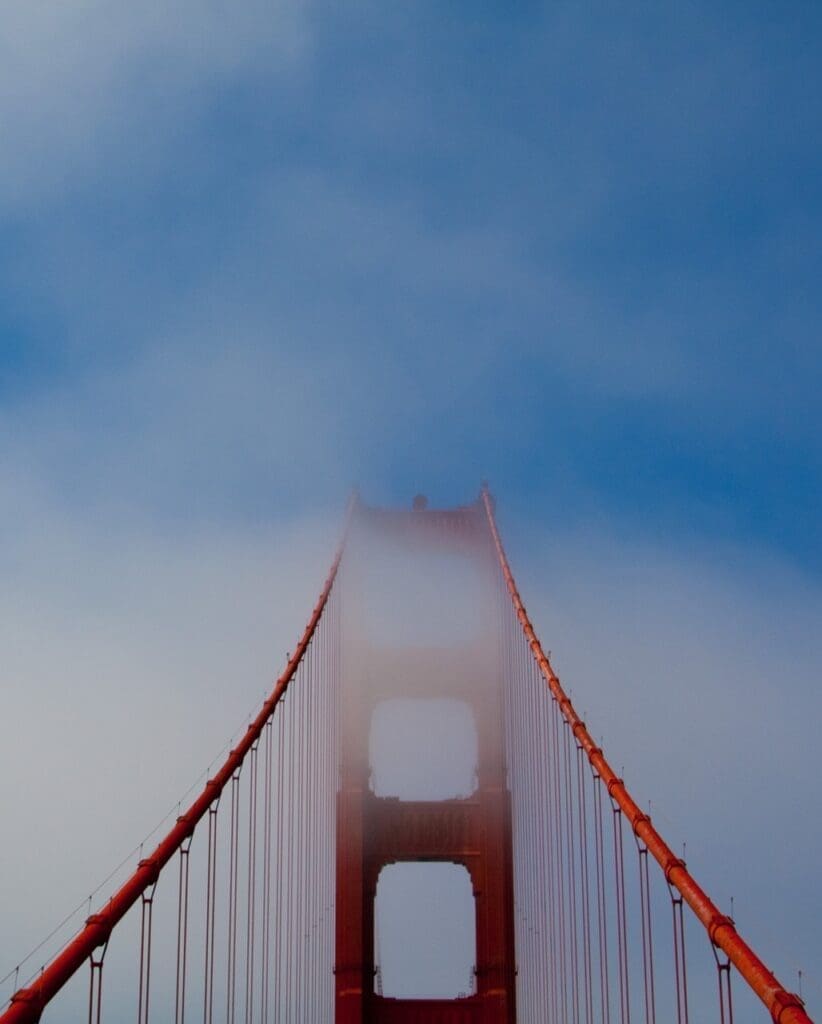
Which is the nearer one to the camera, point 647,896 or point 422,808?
point 647,896

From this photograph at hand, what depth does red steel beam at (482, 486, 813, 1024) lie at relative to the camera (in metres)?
11.7

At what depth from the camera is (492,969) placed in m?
31.6

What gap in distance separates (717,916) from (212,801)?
652 cm

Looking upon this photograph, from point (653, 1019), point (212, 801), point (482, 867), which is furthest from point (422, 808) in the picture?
point (653, 1019)

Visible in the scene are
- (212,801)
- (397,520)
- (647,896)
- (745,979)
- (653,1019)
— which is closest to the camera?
(745,979)

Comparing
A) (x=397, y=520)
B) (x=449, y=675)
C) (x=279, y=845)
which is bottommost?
(x=279, y=845)

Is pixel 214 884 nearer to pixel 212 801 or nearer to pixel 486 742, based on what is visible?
pixel 212 801

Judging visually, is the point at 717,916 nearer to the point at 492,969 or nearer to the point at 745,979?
the point at 745,979

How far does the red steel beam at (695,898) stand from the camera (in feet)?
38.4

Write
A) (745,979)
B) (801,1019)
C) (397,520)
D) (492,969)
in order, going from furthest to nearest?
(397,520) < (492,969) < (745,979) < (801,1019)

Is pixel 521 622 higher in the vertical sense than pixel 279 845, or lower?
higher

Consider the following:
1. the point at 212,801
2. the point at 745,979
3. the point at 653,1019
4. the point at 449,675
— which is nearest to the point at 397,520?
the point at 449,675

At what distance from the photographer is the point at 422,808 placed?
32.3 m

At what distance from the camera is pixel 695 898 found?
15.5 metres
